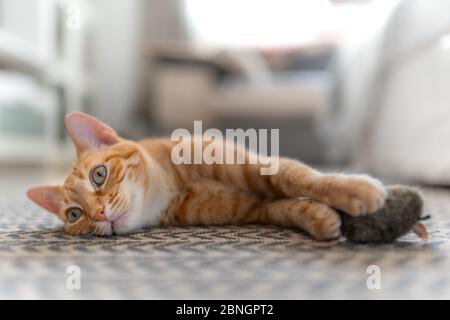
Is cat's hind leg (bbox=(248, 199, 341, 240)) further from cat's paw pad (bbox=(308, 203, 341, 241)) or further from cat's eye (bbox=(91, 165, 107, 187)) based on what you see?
cat's eye (bbox=(91, 165, 107, 187))

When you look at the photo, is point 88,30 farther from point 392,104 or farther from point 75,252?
point 75,252

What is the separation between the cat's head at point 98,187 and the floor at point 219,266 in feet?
0.13

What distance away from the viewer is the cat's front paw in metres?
0.84

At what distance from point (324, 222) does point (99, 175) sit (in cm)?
49

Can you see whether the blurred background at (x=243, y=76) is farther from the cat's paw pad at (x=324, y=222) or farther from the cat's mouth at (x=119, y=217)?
the cat's paw pad at (x=324, y=222)

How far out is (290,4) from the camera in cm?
484

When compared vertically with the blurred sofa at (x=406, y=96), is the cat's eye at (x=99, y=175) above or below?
below

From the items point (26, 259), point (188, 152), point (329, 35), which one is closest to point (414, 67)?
point (188, 152)

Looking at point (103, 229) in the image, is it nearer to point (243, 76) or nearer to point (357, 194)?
point (357, 194)

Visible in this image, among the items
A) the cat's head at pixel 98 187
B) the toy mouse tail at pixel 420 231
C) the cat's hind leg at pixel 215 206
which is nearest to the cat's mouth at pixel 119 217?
the cat's head at pixel 98 187

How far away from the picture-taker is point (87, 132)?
122 cm

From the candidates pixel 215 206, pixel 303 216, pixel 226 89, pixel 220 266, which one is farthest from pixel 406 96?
pixel 226 89

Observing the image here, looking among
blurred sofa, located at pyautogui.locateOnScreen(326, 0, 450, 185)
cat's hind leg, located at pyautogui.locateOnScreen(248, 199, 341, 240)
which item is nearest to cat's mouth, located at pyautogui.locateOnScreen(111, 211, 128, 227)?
cat's hind leg, located at pyautogui.locateOnScreen(248, 199, 341, 240)

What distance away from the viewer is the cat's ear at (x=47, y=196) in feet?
3.90
